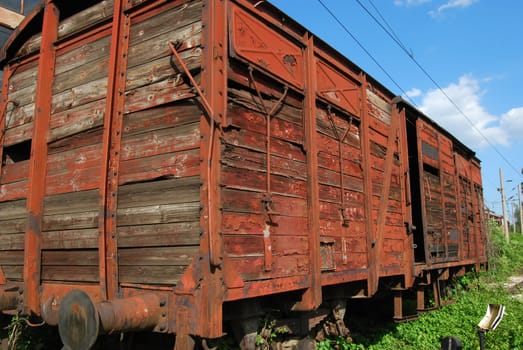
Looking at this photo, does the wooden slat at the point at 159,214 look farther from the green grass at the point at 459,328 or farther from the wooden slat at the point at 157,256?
the green grass at the point at 459,328

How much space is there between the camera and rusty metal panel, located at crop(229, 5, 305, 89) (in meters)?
3.71

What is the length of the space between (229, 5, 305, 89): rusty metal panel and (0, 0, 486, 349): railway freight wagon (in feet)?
0.06

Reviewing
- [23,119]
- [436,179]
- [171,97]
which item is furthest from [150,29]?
[436,179]

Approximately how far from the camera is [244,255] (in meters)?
3.48

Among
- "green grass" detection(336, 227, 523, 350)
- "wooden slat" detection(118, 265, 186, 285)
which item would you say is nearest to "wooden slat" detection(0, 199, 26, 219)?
"wooden slat" detection(118, 265, 186, 285)

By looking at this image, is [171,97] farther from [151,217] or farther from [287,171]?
[287,171]

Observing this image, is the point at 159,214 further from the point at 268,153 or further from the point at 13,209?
the point at 13,209

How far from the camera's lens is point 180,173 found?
11.3 ft

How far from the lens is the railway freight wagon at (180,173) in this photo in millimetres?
3297

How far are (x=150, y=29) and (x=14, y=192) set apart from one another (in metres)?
2.43

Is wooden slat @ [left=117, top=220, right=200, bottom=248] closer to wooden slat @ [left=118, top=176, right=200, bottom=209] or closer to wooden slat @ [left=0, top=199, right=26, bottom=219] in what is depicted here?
wooden slat @ [left=118, top=176, right=200, bottom=209]

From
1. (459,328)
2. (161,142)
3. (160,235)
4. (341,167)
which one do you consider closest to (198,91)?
(161,142)

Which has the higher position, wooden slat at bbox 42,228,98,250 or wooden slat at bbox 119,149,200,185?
wooden slat at bbox 119,149,200,185

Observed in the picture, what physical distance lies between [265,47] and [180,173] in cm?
150
